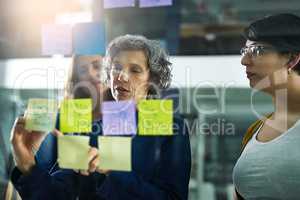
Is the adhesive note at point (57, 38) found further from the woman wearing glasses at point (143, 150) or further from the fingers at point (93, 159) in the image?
the fingers at point (93, 159)

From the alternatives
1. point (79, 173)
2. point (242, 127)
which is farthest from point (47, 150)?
point (242, 127)

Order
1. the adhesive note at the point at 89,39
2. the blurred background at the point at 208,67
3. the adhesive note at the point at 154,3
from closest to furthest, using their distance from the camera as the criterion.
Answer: the blurred background at the point at 208,67 < the adhesive note at the point at 154,3 < the adhesive note at the point at 89,39

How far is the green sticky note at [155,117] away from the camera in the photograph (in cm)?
215

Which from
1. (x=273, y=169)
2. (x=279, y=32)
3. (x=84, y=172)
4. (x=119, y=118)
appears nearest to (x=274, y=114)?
(x=273, y=169)

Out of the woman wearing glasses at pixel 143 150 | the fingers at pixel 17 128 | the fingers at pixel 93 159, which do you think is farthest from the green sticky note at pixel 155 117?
the fingers at pixel 17 128

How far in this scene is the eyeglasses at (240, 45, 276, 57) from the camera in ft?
6.40

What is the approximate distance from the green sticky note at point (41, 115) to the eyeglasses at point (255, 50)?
0.90 m

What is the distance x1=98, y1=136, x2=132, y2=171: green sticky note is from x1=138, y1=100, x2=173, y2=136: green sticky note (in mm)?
99

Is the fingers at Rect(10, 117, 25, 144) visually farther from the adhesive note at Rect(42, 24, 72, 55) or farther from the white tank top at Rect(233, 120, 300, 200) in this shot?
the white tank top at Rect(233, 120, 300, 200)

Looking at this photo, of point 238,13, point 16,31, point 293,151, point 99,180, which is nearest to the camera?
point 293,151

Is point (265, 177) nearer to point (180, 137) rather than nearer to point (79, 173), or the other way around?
point (180, 137)

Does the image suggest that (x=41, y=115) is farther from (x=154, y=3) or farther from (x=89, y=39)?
(x=154, y=3)

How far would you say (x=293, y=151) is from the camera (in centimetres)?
192

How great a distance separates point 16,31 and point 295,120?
1362 mm
